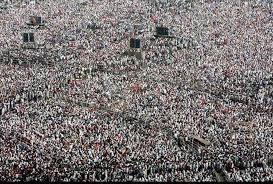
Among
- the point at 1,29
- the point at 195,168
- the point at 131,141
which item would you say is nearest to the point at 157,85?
the point at 131,141

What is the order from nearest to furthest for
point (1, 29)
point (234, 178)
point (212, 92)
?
point (234, 178)
point (212, 92)
point (1, 29)

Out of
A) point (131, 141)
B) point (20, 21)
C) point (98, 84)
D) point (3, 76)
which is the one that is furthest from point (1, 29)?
point (131, 141)

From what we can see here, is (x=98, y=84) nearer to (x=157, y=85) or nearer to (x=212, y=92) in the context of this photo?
(x=157, y=85)

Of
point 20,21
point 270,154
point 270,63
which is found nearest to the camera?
point 270,154

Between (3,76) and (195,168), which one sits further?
(3,76)

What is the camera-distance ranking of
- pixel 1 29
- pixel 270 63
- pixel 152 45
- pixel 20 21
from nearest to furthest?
pixel 270 63 < pixel 152 45 < pixel 1 29 < pixel 20 21

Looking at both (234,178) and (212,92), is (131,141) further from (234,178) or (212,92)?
(212,92)
